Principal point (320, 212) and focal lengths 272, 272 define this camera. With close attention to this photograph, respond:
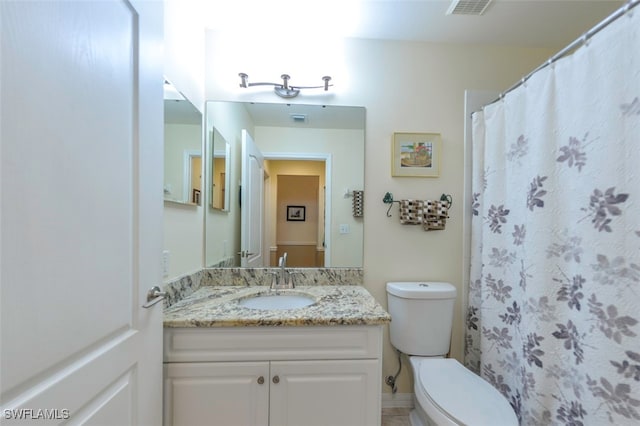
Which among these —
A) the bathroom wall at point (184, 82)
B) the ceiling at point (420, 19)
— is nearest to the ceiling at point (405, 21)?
the ceiling at point (420, 19)

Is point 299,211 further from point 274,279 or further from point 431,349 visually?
point 431,349

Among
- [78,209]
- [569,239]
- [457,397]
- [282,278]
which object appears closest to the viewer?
[78,209]

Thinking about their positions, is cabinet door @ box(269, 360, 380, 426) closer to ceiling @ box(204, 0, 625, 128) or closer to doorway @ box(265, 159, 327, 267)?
doorway @ box(265, 159, 327, 267)

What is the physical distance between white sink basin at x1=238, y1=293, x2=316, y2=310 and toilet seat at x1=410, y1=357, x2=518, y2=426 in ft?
2.14

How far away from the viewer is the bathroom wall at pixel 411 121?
1713 millimetres

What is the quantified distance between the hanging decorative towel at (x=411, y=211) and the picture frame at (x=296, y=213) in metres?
0.62

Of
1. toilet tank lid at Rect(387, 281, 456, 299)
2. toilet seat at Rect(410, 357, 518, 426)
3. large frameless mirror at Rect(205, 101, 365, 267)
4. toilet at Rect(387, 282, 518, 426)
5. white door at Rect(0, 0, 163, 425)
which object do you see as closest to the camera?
white door at Rect(0, 0, 163, 425)

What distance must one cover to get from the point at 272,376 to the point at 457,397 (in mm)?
793

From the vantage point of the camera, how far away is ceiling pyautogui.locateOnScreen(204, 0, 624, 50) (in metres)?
1.44

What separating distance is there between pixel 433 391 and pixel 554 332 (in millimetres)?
550


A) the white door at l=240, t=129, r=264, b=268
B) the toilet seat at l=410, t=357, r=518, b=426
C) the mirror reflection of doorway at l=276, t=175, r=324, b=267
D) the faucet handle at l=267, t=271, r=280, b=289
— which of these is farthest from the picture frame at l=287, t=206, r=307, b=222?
the toilet seat at l=410, t=357, r=518, b=426

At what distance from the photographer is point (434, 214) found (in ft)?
5.56

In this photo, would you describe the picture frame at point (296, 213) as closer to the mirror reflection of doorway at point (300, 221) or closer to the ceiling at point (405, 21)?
the mirror reflection of doorway at point (300, 221)

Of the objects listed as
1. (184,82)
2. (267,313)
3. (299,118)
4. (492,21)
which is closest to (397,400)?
(267,313)
